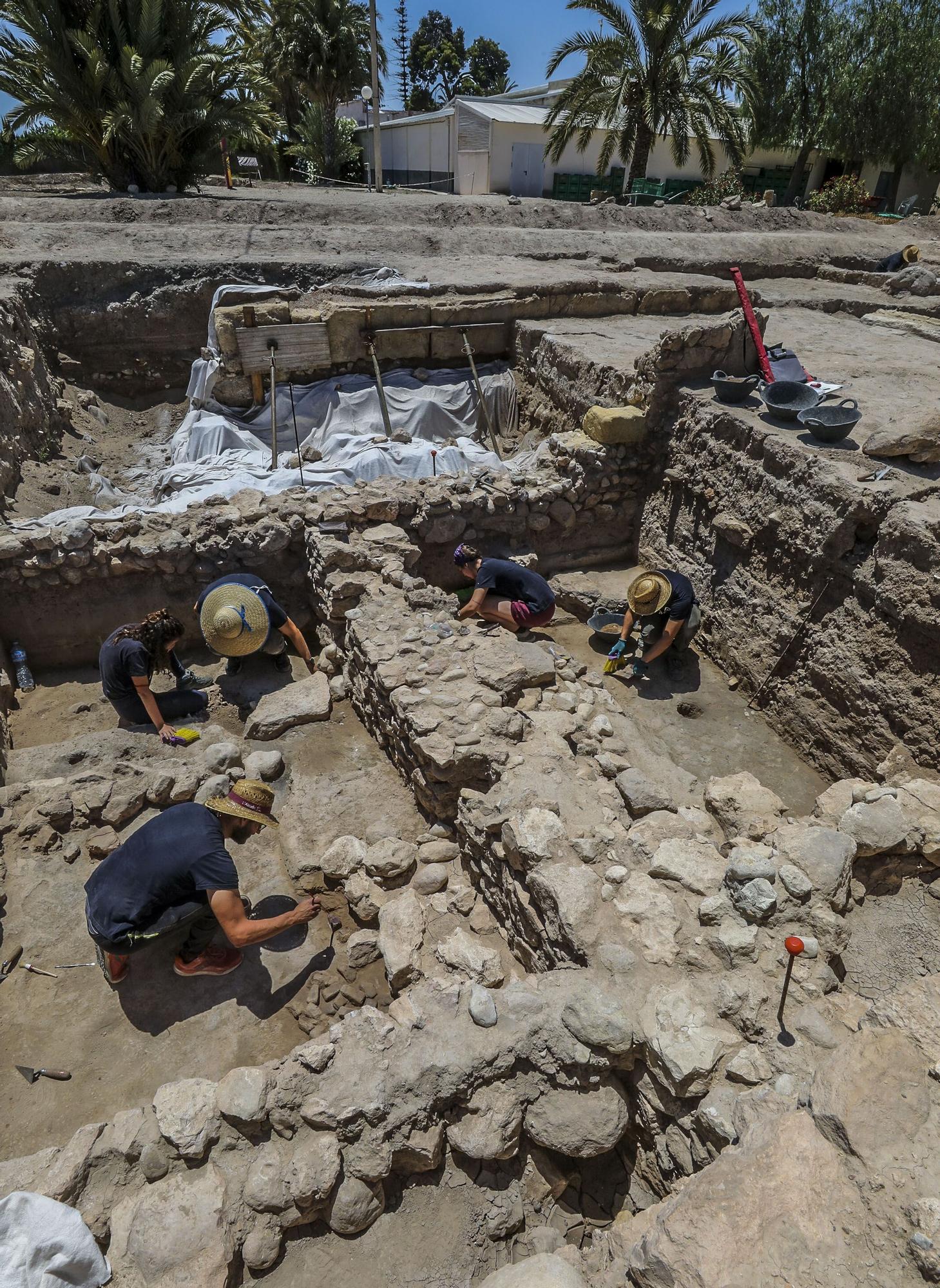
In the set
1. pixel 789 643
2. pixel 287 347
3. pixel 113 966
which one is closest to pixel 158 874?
pixel 113 966

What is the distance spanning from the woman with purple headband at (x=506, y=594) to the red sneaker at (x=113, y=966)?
11.8 ft

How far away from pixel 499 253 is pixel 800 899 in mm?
13895

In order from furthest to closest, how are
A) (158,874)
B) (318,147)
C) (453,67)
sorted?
(453,67) → (318,147) → (158,874)

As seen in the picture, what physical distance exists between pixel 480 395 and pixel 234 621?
605 centimetres

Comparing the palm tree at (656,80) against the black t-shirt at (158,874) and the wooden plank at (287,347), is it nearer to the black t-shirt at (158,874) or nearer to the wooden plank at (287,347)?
the wooden plank at (287,347)

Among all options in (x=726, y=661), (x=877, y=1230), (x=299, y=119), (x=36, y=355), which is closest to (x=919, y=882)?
(x=877, y=1230)

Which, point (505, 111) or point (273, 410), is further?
point (505, 111)

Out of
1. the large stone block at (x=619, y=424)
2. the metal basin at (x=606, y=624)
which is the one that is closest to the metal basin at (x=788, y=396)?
the large stone block at (x=619, y=424)

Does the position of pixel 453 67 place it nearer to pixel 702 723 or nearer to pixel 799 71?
pixel 799 71

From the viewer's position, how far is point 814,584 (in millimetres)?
5625

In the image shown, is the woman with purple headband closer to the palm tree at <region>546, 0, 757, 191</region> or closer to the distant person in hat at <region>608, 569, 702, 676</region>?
the distant person in hat at <region>608, 569, 702, 676</region>

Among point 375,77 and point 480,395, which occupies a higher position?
point 375,77

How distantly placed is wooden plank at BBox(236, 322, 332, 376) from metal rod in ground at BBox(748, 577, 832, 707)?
280 inches

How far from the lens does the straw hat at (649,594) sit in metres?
5.89
